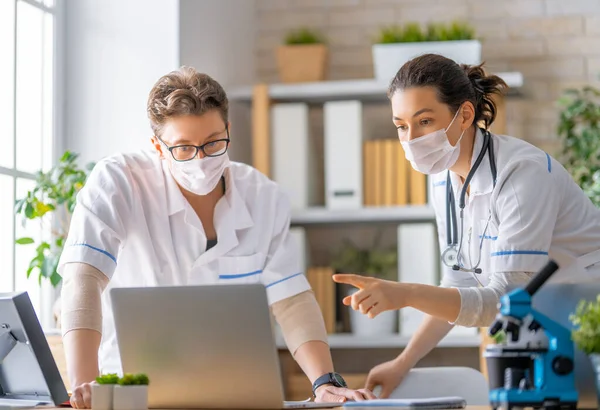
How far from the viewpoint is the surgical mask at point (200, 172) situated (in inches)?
92.0

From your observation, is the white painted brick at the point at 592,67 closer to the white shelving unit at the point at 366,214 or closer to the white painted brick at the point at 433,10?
the white painted brick at the point at 433,10

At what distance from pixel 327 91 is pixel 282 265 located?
1427 millimetres

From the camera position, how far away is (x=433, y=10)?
4.04 m

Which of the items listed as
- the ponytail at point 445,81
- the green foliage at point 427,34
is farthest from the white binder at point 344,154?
the ponytail at point 445,81

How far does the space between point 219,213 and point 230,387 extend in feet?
2.77

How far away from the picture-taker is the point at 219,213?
2.49m

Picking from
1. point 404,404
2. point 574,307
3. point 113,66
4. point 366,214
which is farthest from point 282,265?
point 113,66

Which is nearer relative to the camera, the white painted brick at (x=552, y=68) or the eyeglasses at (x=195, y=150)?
the eyeglasses at (x=195, y=150)

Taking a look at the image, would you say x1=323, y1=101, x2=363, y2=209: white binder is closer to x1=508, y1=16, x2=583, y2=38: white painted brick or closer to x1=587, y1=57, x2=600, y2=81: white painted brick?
x1=508, y1=16, x2=583, y2=38: white painted brick

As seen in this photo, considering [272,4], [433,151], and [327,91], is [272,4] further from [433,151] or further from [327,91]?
[433,151]

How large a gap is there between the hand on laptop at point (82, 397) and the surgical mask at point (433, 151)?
932mm

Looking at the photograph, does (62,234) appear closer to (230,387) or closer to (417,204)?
(417,204)

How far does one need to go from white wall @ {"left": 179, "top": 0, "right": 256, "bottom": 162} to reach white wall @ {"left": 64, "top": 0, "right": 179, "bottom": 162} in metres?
0.09

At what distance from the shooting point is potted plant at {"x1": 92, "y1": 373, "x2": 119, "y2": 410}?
5.64 ft
